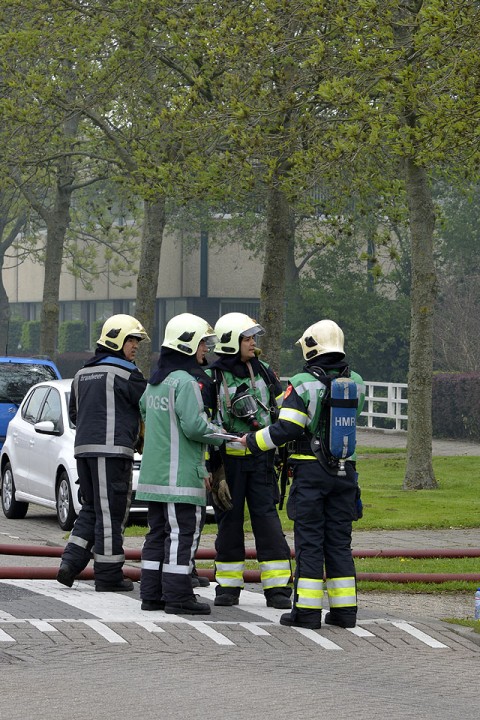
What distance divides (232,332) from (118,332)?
104cm

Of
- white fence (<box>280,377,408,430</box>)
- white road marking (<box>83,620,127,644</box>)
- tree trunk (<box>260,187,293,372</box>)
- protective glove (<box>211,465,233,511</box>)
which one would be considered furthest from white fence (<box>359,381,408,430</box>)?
white road marking (<box>83,620,127,644</box>)

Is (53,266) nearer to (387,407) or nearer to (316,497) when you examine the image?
(387,407)

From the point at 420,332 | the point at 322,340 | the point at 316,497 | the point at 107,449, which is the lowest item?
the point at 316,497

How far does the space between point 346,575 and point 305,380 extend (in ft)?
3.96

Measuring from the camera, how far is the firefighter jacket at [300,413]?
9016 mm

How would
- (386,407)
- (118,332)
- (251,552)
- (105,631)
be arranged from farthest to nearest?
(386,407) < (251,552) < (118,332) < (105,631)

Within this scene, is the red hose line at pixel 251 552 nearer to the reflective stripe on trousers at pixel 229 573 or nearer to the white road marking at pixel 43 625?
the reflective stripe on trousers at pixel 229 573

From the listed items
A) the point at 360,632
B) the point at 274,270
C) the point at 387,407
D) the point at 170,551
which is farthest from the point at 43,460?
the point at 387,407

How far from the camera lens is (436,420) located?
103 ft

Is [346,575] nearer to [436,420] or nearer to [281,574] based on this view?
[281,574]

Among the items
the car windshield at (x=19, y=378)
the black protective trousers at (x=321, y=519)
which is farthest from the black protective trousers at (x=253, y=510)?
the car windshield at (x=19, y=378)

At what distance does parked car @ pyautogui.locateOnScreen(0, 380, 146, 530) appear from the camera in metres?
15.3

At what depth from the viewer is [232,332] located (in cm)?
959

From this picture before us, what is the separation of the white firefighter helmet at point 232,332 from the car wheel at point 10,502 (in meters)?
7.85
